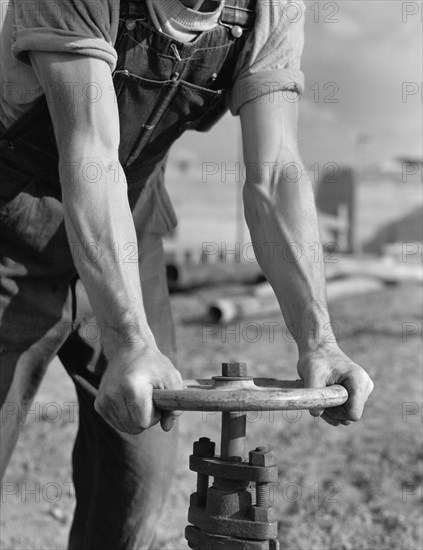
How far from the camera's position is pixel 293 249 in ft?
6.72

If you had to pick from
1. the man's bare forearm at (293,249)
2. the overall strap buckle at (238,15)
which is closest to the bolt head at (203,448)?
the man's bare forearm at (293,249)

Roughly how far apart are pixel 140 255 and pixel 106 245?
0.93 metres

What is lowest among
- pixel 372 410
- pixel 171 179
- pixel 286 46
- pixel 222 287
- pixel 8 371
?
pixel 8 371

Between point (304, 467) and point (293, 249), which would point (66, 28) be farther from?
point (304, 467)

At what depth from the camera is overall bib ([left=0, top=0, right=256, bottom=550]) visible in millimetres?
2158

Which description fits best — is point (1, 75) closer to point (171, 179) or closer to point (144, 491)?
point (144, 491)

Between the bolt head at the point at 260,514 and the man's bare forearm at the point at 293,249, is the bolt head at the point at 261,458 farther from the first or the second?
the man's bare forearm at the point at 293,249

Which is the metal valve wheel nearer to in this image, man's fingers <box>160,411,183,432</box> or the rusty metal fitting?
man's fingers <box>160,411,183,432</box>

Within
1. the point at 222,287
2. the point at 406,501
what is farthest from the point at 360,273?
the point at 406,501

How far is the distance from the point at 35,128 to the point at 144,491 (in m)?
1.20

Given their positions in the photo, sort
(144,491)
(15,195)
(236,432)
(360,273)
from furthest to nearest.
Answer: (360,273)
(144,491)
(15,195)
(236,432)

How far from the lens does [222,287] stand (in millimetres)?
12055

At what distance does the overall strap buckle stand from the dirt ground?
91.7 inches

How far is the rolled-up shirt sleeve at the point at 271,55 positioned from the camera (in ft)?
7.09
